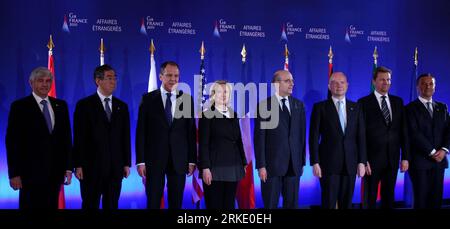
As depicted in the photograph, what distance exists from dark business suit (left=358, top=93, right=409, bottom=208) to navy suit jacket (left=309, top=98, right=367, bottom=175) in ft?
0.45

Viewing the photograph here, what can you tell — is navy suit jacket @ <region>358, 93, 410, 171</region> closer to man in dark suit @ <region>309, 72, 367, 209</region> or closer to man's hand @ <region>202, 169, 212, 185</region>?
man in dark suit @ <region>309, 72, 367, 209</region>

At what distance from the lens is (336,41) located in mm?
6340

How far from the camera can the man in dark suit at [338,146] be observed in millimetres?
4730

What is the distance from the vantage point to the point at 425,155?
505 cm

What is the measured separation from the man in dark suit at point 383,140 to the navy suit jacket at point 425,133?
0.48ft

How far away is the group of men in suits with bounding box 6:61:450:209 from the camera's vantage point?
4.31 meters

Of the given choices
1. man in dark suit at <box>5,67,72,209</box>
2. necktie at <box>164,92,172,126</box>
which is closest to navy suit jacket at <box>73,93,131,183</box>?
man in dark suit at <box>5,67,72,209</box>

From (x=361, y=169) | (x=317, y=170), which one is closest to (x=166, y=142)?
(x=317, y=170)

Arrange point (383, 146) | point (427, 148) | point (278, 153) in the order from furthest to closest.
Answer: point (427, 148), point (383, 146), point (278, 153)

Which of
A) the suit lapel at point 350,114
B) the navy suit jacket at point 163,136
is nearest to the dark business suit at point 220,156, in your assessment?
the navy suit jacket at point 163,136

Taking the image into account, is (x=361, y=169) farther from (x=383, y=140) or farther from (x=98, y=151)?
(x=98, y=151)

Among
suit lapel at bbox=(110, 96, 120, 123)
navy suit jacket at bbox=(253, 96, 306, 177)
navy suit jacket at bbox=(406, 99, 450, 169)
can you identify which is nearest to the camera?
suit lapel at bbox=(110, 96, 120, 123)

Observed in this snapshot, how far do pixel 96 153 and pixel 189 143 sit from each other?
816 millimetres
